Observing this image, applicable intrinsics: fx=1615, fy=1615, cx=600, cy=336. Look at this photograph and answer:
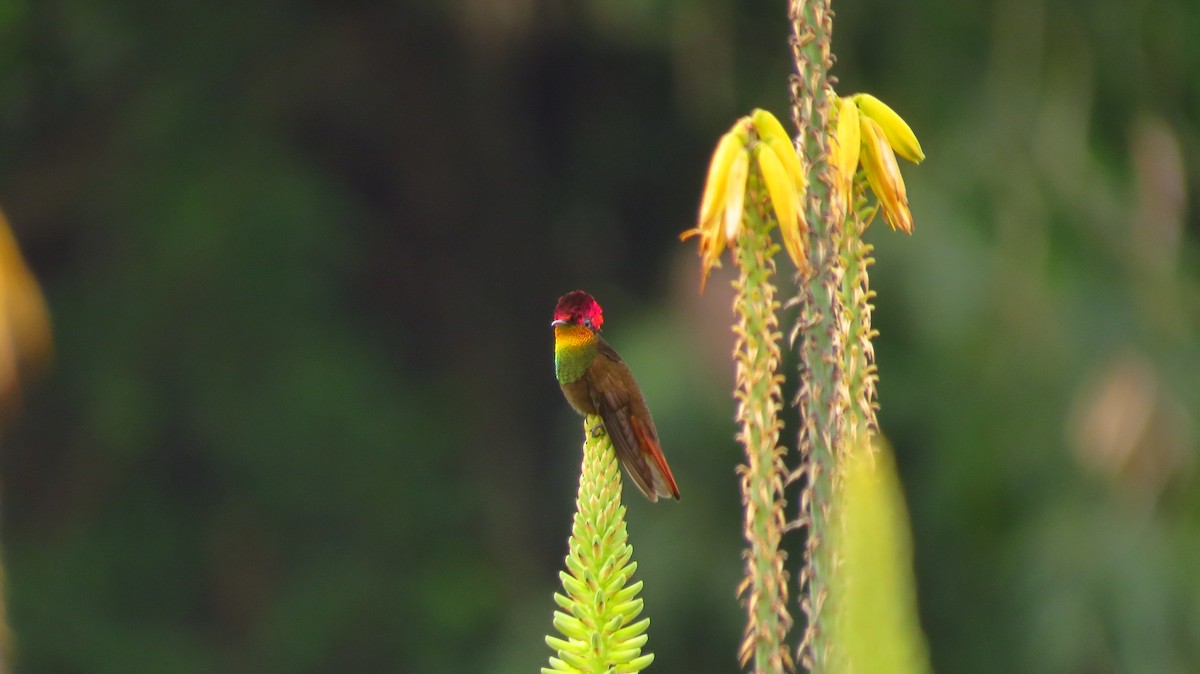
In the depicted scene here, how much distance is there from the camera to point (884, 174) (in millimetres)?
1287

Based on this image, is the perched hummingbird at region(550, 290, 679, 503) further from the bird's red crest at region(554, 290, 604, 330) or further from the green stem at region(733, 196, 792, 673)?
the green stem at region(733, 196, 792, 673)

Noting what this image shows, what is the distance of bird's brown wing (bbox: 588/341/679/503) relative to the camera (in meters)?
1.60

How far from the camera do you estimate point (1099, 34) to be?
23.5 ft

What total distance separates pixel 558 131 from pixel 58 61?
2.93 m

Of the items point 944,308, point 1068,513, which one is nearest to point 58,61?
point 944,308

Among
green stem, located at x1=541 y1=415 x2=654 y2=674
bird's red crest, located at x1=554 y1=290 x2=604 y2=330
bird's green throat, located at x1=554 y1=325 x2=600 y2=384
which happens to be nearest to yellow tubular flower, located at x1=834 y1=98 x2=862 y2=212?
green stem, located at x1=541 y1=415 x2=654 y2=674

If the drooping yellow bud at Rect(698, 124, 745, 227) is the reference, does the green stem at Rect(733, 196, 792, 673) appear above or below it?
below

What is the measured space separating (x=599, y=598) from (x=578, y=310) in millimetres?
517

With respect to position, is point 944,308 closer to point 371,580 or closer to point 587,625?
point 371,580

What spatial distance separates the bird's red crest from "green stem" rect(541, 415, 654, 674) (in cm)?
46

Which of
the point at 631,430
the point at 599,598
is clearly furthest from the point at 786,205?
the point at 631,430

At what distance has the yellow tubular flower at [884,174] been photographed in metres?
1.27

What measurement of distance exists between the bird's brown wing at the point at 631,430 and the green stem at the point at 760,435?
0.98 ft

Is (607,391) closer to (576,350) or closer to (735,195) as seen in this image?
(576,350)
